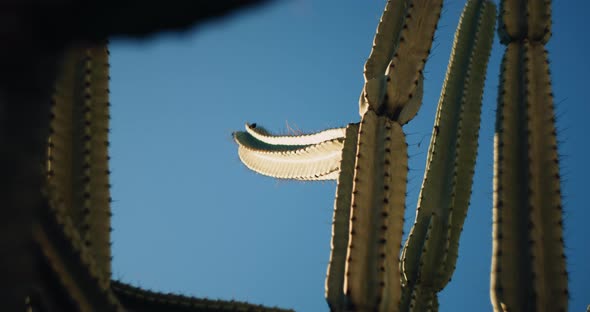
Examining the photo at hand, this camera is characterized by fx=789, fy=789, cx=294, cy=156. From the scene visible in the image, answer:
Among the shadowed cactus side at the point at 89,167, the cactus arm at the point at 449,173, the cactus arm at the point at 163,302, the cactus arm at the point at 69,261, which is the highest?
the cactus arm at the point at 449,173

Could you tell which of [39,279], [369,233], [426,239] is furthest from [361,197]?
[39,279]

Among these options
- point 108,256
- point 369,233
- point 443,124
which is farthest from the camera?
point 443,124

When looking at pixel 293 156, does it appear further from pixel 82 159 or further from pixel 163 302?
pixel 82 159

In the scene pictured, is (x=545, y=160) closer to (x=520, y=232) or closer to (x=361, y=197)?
(x=520, y=232)

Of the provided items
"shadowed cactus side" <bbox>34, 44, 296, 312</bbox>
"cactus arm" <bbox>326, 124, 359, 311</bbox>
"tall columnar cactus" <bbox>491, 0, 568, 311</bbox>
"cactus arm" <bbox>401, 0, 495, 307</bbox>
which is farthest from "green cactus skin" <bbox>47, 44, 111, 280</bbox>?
"cactus arm" <bbox>401, 0, 495, 307</bbox>

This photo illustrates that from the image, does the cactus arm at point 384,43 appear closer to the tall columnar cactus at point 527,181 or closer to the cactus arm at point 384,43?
the cactus arm at point 384,43

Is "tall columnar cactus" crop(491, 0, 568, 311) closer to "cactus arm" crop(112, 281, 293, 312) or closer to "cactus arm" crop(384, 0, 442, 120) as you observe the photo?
"cactus arm" crop(384, 0, 442, 120)

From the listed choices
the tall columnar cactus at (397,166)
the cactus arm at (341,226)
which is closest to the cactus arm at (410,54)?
the tall columnar cactus at (397,166)
